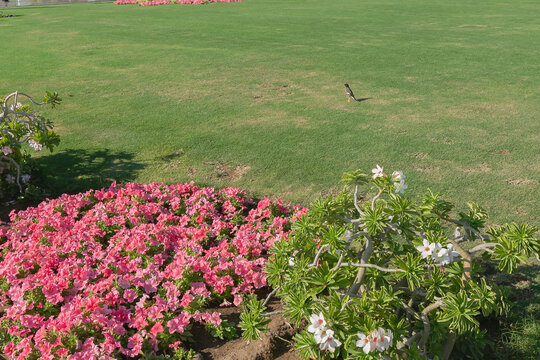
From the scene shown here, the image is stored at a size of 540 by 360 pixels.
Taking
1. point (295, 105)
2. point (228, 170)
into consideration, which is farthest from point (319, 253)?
point (295, 105)

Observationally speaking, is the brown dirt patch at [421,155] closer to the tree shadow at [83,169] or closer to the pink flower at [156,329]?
the tree shadow at [83,169]

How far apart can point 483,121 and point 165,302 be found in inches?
234

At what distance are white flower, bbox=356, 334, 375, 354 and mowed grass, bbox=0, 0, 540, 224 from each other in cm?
288

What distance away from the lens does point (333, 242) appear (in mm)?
2695

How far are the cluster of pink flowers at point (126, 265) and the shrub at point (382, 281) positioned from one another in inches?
31.3

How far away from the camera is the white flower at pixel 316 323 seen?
2355 mm

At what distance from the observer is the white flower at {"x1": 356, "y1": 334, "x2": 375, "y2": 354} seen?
7.48ft

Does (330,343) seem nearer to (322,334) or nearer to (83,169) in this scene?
(322,334)

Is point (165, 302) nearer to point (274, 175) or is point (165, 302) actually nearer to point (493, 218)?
point (274, 175)

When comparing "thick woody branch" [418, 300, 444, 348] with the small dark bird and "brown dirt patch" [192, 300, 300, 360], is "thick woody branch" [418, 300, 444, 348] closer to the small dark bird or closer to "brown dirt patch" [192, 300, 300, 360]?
"brown dirt patch" [192, 300, 300, 360]

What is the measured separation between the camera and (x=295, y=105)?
8586 millimetres

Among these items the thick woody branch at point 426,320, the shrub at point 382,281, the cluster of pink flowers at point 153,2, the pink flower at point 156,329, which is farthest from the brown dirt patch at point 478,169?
the cluster of pink flowers at point 153,2

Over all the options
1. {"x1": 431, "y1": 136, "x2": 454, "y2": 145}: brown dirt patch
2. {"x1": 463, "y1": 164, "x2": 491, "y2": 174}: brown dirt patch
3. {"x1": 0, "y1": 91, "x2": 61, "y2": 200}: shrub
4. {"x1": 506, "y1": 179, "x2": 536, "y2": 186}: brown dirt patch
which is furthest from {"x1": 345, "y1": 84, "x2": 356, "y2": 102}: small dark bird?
{"x1": 0, "y1": 91, "x2": 61, "y2": 200}: shrub

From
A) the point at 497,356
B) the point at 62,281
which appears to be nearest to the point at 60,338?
the point at 62,281
